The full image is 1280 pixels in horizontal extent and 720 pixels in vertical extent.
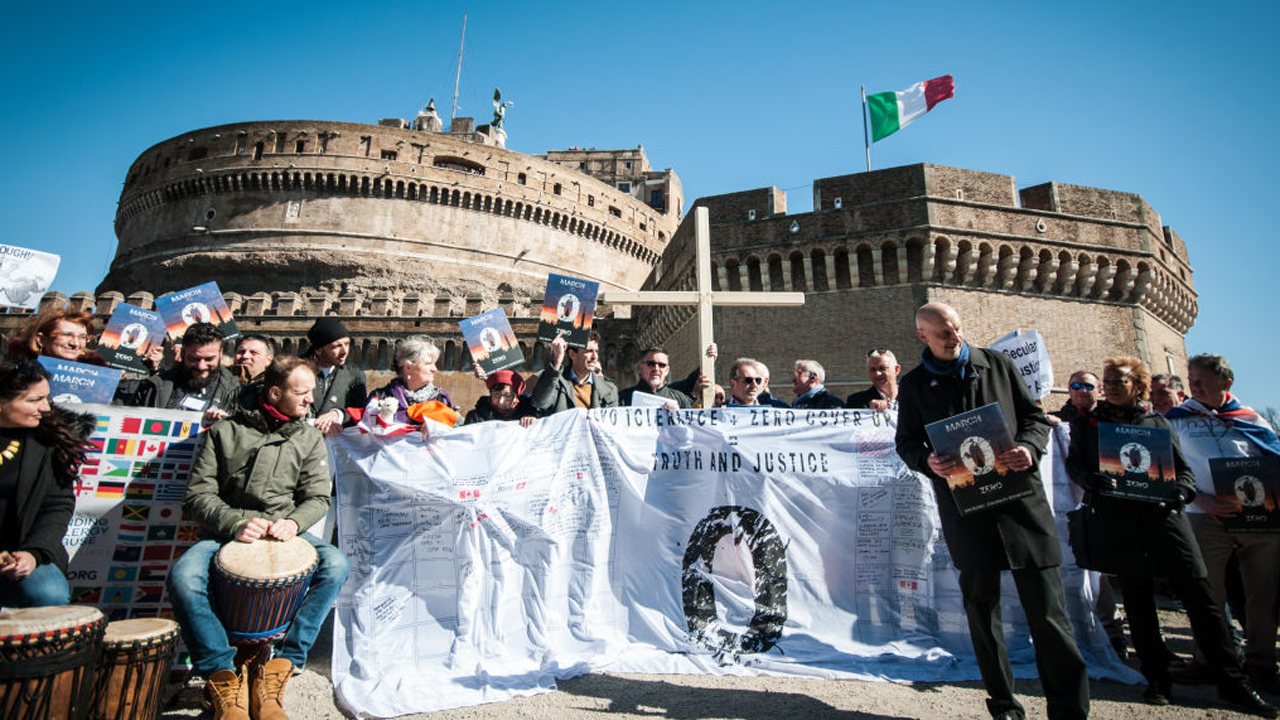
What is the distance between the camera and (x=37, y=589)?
3.00m

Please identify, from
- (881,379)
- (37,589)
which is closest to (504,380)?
(37,589)

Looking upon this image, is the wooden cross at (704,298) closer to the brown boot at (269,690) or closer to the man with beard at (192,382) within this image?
the man with beard at (192,382)

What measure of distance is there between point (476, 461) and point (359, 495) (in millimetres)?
799

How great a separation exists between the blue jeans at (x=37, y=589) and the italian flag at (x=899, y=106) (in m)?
15.8

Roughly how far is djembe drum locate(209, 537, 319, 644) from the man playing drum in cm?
7

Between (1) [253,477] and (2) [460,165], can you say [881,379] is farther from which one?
(2) [460,165]

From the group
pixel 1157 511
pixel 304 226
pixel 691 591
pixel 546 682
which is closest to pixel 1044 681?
pixel 1157 511

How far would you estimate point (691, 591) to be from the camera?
4242 mm

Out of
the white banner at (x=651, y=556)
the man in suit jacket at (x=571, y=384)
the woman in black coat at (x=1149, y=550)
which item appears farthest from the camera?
the man in suit jacket at (x=571, y=384)

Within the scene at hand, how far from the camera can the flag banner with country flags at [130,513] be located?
374 centimetres

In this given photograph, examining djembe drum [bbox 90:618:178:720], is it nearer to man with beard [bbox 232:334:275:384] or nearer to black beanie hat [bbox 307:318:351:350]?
man with beard [bbox 232:334:275:384]

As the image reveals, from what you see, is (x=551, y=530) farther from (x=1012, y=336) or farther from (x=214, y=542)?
(x=1012, y=336)

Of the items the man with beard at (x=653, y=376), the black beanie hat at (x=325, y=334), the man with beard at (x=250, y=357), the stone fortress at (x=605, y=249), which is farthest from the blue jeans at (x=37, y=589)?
the stone fortress at (x=605, y=249)

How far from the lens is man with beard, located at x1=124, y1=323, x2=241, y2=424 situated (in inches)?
187
